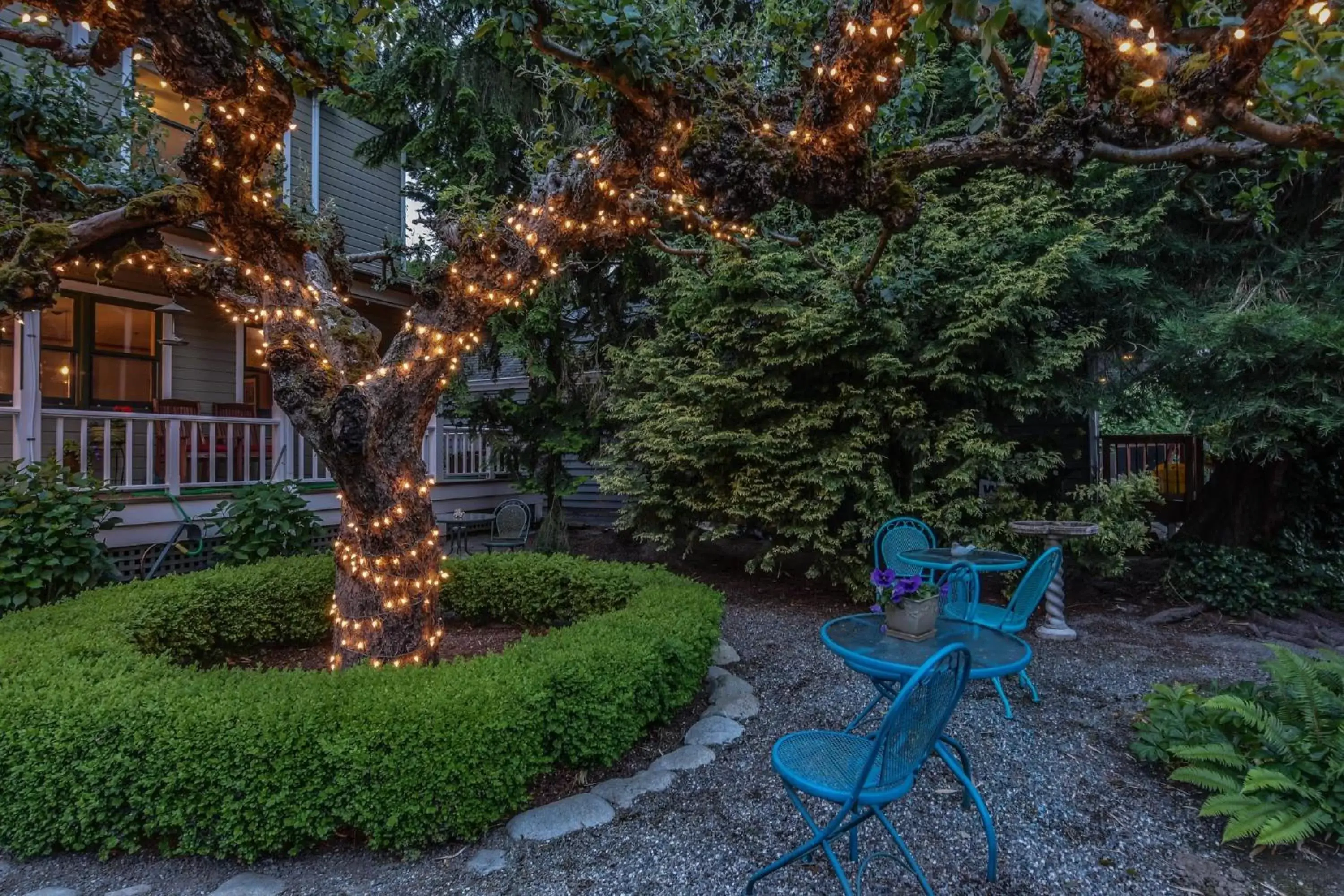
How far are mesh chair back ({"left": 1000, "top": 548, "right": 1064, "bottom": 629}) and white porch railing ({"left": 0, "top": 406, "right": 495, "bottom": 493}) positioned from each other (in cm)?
525

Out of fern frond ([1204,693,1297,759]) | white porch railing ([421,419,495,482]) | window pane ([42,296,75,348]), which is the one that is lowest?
fern frond ([1204,693,1297,759])

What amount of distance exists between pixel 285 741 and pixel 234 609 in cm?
246

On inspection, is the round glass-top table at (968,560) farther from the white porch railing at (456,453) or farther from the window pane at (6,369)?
the window pane at (6,369)

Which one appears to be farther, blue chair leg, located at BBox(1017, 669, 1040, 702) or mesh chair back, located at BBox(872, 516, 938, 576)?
mesh chair back, located at BBox(872, 516, 938, 576)

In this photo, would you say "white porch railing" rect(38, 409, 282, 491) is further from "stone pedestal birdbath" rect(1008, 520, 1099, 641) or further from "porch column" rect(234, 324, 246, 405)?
"stone pedestal birdbath" rect(1008, 520, 1099, 641)

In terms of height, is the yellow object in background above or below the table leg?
above

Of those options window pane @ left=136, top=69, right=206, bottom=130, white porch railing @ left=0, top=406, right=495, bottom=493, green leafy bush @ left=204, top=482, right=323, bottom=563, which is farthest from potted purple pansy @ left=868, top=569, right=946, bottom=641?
window pane @ left=136, top=69, right=206, bottom=130

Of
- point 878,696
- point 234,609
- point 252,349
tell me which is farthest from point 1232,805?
point 252,349

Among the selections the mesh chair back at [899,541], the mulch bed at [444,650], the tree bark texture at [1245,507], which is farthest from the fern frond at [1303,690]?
the tree bark texture at [1245,507]

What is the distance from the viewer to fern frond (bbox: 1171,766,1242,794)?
101 inches

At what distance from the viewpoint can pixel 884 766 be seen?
205 cm

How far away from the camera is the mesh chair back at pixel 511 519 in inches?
320

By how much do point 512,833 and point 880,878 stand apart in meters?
1.40

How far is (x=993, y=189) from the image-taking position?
6105 millimetres
